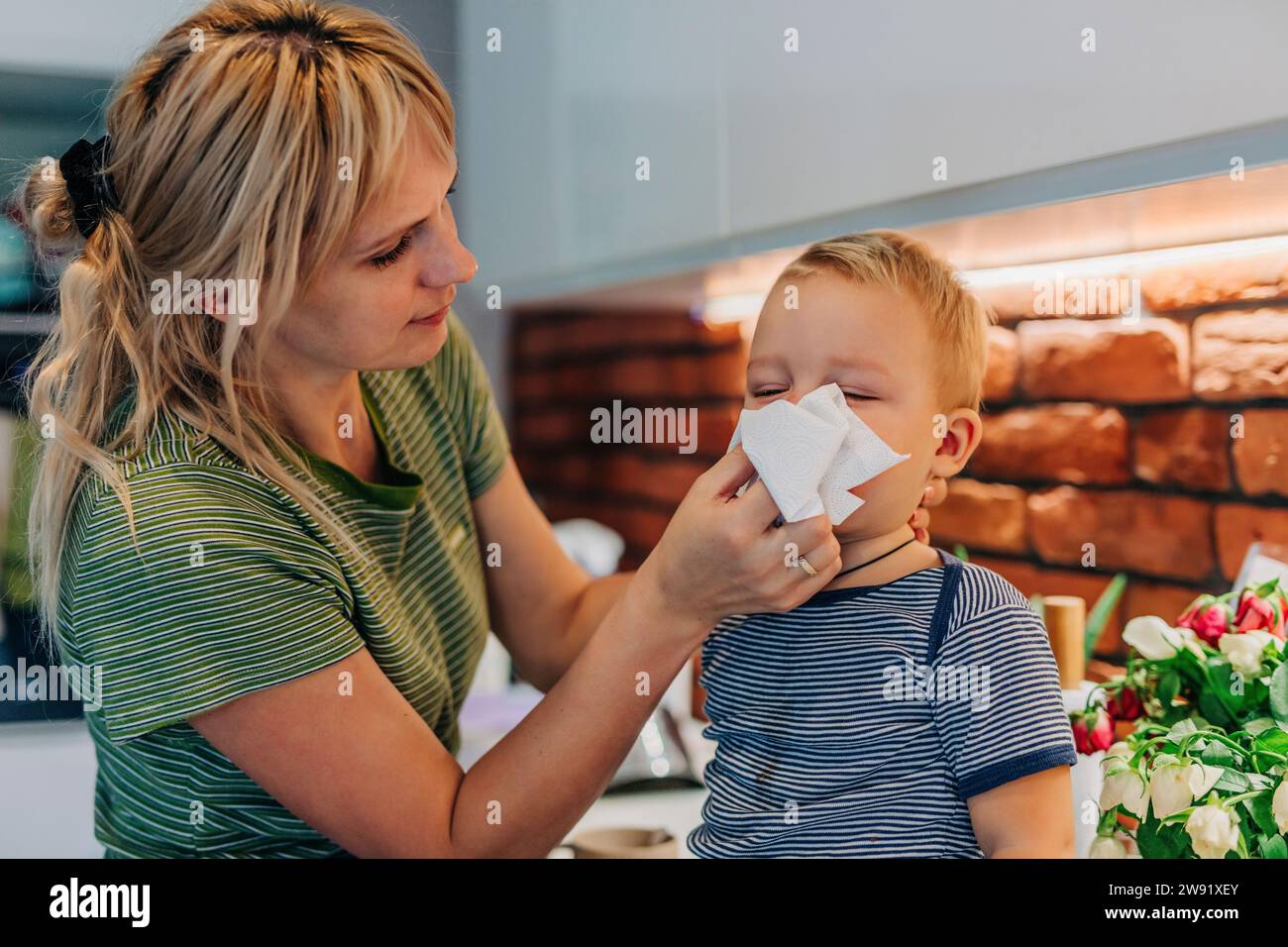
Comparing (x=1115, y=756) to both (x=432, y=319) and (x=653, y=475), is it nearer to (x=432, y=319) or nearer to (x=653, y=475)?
(x=432, y=319)

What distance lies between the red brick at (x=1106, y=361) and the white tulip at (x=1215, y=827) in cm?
40

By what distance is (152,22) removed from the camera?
2.83 ft

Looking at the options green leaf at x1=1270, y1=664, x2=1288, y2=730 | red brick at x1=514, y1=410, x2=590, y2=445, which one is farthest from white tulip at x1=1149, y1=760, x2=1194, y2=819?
red brick at x1=514, y1=410, x2=590, y2=445

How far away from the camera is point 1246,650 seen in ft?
2.57

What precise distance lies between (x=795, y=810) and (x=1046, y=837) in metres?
0.16

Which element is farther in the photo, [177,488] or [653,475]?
[653,475]

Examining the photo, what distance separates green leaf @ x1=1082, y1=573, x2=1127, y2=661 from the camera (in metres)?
0.98

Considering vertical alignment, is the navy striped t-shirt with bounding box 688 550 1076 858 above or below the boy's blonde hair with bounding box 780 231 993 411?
below

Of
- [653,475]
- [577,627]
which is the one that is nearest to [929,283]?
[577,627]

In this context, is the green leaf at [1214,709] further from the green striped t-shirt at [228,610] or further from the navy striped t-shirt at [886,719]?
the green striped t-shirt at [228,610]

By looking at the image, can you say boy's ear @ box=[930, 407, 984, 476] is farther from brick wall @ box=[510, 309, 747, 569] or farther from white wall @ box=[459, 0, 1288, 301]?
brick wall @ box=[510, 309, 747, 569]

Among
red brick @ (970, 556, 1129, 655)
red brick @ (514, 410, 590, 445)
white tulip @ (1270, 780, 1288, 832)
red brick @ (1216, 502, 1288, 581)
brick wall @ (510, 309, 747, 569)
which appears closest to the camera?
white tulip @ (1270, 780, 1288, 832)

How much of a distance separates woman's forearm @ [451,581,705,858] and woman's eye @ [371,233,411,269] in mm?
284

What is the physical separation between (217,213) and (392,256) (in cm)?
12
